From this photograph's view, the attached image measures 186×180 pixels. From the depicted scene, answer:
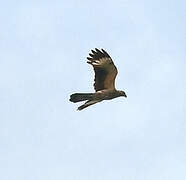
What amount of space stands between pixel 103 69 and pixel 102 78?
0.46 metres

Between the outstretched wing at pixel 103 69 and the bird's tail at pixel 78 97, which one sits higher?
the outstretched wing at pixel 103 69

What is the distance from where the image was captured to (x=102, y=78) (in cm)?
3322

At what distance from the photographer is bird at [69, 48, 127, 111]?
32531 millimetres

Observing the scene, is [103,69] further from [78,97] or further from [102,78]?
[78,97]

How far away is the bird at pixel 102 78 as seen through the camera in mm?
32531

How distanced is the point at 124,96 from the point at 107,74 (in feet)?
4.45

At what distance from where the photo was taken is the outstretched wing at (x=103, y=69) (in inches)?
1282

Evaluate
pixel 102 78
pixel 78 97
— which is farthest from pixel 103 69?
pixel 78 97

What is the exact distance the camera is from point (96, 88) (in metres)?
33.1

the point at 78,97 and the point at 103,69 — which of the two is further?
the point at 103,69

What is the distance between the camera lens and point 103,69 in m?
33.1

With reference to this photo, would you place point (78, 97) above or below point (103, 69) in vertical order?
below

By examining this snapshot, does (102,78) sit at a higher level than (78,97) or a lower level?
higher

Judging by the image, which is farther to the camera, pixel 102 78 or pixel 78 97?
pixel 102 78
